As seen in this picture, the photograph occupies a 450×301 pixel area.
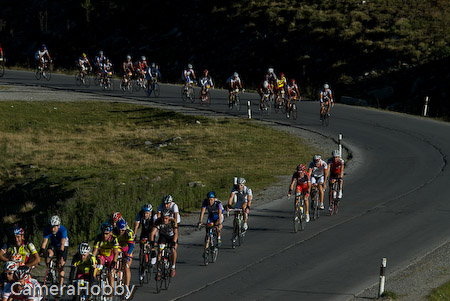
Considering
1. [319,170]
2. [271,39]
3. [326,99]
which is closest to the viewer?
[319,170]

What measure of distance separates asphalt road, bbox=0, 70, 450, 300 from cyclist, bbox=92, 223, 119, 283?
1058 millimetres

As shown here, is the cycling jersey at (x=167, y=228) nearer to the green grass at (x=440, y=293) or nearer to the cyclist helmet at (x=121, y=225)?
the cyclist helmet at (x=121, y=225)

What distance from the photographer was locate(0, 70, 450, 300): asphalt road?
16078 millimetres

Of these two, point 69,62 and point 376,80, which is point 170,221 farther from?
point 69,62

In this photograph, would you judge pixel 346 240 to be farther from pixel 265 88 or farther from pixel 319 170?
pixel 265 88

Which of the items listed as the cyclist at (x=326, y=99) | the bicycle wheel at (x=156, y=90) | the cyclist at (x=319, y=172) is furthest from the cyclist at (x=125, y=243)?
the bicycle wheel at (x=156, y=90)

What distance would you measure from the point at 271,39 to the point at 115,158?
2881cm

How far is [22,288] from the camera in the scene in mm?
12398

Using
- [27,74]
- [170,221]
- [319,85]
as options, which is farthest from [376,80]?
[170,221]

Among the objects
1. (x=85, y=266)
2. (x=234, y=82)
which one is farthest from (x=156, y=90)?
(x=85, y=266)

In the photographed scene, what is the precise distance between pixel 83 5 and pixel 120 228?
57920 millimetres

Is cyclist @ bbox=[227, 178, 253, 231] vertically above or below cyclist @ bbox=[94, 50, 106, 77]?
below

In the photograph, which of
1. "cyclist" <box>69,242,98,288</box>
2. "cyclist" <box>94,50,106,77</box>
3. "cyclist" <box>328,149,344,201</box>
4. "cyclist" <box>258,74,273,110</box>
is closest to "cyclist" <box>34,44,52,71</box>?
"cyclist" <box>94,50,106,77</box>

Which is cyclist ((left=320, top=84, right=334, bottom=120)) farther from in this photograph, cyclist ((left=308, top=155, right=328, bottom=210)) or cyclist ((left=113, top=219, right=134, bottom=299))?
cyclist ((left=113, top=219, right=134, bottom=299))
